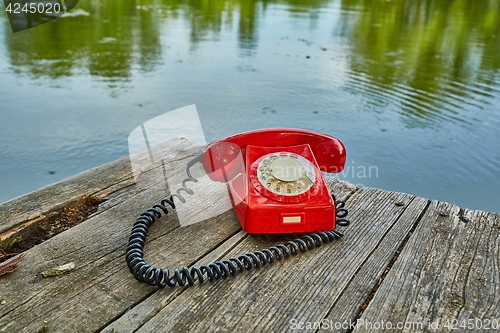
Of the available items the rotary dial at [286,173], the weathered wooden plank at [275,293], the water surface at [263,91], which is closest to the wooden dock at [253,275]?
the weathered wooden plank at [275,293]

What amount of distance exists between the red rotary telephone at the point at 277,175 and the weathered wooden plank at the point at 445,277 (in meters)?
0.22

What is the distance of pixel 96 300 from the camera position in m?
0.81

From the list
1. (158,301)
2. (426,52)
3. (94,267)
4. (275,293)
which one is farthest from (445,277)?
(426,52)

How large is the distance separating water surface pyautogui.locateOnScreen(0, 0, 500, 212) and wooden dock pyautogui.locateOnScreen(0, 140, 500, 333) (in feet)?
3.50

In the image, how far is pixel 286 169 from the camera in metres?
1.18

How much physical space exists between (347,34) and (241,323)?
5.29 meters

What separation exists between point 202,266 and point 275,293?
0.15m

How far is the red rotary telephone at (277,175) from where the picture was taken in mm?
1056

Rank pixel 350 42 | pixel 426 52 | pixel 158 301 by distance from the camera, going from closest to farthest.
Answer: pixel 158 301
pixel 426 52
pixel 350 42

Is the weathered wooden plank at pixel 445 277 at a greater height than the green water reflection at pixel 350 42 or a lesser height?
lesser

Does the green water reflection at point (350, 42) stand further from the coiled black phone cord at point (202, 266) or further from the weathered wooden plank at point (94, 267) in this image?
the weathered wooden plank at point (94, 267)

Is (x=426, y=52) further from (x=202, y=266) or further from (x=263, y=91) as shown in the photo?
(x=202, y=266)

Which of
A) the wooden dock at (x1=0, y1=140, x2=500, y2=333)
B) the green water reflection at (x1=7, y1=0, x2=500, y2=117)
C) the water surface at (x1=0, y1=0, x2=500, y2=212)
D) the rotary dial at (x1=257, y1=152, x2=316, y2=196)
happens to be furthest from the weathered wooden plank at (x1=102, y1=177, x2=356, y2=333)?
the green water reflection at (x1=7, y1=0, x2=500, y2=117)

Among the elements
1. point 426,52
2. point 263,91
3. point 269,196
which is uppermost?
point 426,52
